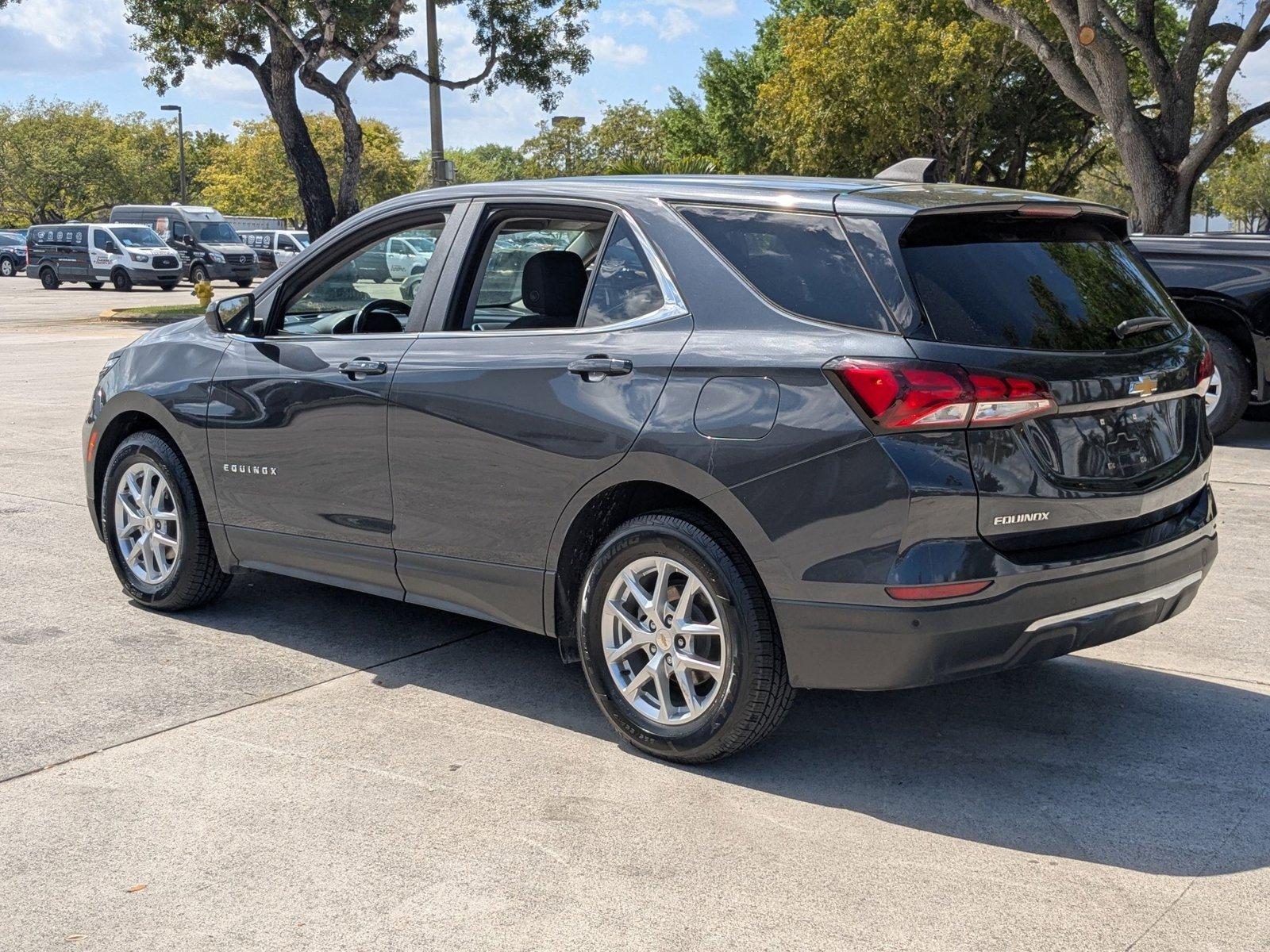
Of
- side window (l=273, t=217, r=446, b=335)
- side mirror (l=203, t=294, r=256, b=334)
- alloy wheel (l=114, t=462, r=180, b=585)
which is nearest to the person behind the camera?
side window (l=273, t=217, r=446, b=335)

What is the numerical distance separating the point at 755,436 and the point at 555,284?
1152mm

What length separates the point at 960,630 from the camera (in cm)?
378

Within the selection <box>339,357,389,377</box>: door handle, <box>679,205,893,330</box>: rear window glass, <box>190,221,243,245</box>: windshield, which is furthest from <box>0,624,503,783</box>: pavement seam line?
<box>190,221,243,245</box>: windshield

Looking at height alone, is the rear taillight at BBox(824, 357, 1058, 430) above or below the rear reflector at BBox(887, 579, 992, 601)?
above

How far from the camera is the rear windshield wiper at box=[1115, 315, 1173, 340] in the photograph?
167 inches

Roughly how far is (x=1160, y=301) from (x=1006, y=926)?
229 centimetres

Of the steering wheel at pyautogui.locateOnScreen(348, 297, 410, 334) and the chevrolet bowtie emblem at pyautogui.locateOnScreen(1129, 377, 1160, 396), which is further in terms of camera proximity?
the steering wheel at pyautogui.locateOnScreen(348, 297, 410, 334)

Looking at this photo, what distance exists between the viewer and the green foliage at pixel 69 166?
8112 cm

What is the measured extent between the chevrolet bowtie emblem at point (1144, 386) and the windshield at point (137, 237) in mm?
41317

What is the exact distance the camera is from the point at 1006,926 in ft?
10.9

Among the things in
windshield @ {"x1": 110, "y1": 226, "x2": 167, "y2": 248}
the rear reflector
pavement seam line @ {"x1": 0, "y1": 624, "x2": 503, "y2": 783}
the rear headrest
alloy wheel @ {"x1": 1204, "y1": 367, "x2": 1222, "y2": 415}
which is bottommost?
pavement seam line @ {"x1": 0, "y1": 624, "x2": 503, "y2": 783}

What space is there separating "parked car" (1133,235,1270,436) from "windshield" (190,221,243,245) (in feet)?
123

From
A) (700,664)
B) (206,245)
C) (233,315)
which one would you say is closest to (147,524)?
(233,315)

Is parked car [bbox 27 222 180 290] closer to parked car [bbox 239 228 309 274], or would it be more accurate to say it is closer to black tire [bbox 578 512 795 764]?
parked car [bbox 239 228 309 274]
